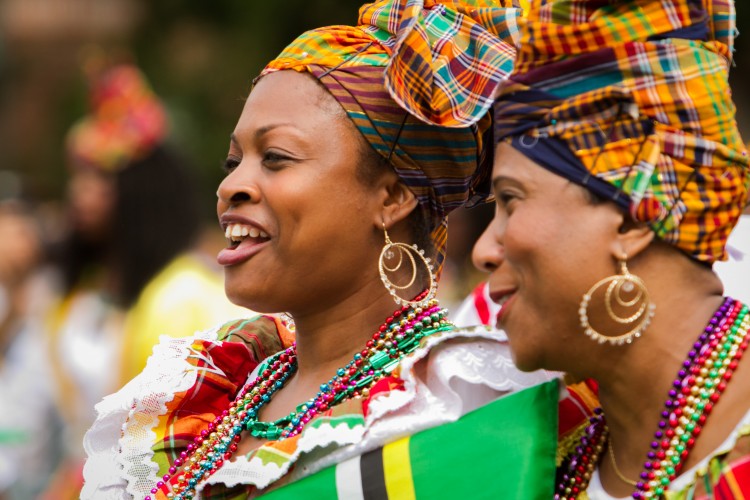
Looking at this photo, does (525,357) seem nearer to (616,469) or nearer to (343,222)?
(616,469)

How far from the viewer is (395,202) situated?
3229 millimetres

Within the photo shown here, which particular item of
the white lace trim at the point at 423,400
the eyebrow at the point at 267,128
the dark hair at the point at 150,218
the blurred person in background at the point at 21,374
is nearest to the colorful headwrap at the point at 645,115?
the white lace trim at the point at 423,400

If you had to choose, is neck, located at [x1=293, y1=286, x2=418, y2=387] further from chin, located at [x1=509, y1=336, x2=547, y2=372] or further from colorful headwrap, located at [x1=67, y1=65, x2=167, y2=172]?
colorful headwrap, located at [x1=67, y1=65, x2=167, y2=172]

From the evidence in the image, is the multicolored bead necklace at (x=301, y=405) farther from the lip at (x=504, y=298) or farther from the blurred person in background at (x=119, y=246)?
the blurred person in background at (x=119, y=246)

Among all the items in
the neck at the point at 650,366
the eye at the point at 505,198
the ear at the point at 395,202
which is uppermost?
the ear at the point at 395,202

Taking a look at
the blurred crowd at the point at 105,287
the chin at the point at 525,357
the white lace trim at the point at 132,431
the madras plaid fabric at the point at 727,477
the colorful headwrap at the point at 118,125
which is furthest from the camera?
the colorful headwrap at the point at 118,125

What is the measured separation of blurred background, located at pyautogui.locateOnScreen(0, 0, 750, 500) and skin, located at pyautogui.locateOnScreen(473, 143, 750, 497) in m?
1.55

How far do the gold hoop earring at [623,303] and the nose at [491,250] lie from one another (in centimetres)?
24

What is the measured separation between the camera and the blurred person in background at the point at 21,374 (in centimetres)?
723

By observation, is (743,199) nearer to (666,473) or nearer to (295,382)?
(666,473)

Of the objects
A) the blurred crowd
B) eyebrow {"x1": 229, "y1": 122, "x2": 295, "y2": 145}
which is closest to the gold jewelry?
eyebrow {"x1": 229, "y1": 122, "x2": 295, "y2": 145}

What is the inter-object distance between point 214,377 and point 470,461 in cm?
103

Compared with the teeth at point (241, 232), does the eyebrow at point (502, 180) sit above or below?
below

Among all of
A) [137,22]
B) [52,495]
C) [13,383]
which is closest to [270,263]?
[52,495]
